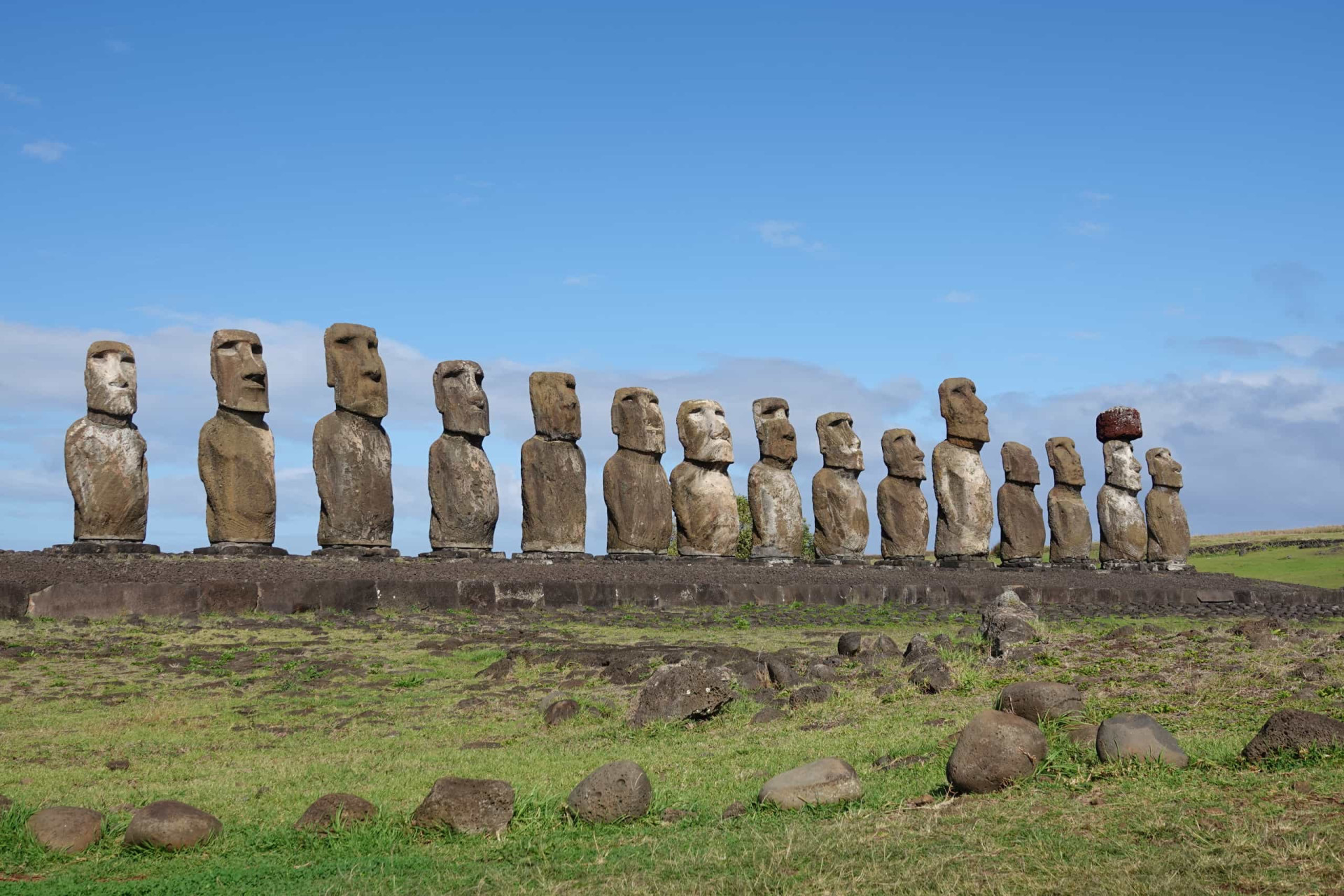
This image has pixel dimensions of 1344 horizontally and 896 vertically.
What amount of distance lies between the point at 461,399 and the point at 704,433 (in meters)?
4.35

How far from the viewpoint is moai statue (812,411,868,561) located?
877 inches

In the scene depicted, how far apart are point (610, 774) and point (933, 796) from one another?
1.44 metres

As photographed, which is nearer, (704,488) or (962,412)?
(704,488)

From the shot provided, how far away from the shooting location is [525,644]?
1214cm

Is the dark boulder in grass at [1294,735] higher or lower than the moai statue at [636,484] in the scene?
lower

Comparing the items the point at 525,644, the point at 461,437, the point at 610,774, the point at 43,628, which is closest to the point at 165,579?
the point at 43,628

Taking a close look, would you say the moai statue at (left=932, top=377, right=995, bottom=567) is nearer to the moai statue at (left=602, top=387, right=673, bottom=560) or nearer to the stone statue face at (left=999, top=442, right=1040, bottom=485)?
the stone statue face at (left=999, top=442, right=1040, bottom=485)

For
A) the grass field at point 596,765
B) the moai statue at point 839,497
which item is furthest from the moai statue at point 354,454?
the moai statue at point 839,497

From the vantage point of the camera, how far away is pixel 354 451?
1678cm

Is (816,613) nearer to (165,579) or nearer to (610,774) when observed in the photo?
(165,579)

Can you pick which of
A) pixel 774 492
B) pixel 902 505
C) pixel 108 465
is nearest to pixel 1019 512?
pixel 902 505

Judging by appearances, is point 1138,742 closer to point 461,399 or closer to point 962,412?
point 461,399

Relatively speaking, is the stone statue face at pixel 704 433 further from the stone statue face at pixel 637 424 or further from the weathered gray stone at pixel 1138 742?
the weathered gray stone at pixel 1138 742

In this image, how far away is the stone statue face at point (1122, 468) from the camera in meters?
26.6
